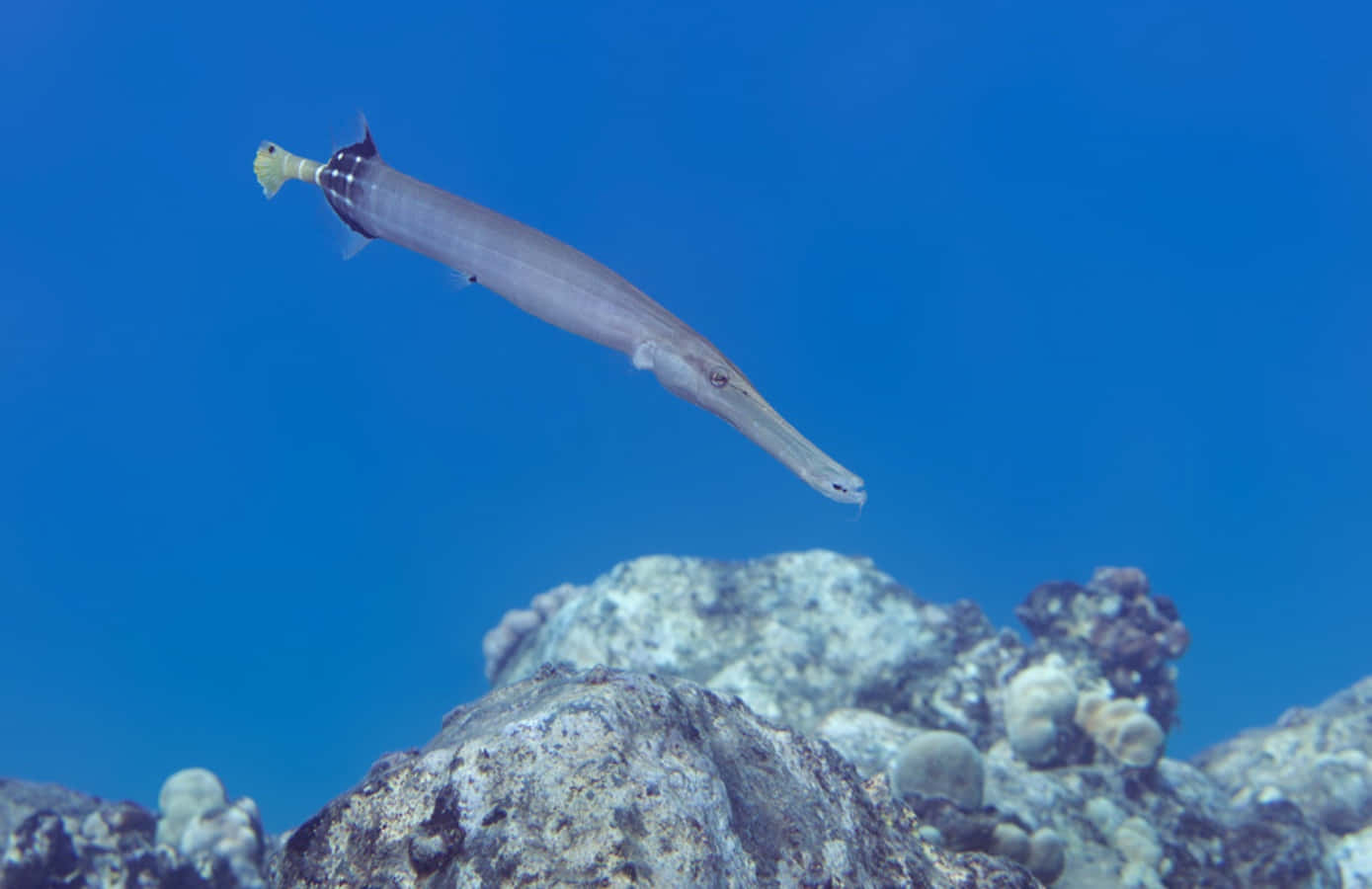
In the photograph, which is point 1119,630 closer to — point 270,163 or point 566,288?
point 566,288

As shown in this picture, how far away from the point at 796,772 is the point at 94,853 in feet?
23.2

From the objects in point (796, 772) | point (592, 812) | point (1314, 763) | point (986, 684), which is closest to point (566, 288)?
point (592, 812)

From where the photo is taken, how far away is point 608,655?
983 centimetres

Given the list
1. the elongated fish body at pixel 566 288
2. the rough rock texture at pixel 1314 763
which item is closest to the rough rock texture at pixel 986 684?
the rough rock texture at pixel 1314 763

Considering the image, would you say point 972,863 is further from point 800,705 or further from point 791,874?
point 800,705

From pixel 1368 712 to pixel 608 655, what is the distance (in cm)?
1092

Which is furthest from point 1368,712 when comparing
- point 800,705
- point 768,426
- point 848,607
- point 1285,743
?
point 768,426

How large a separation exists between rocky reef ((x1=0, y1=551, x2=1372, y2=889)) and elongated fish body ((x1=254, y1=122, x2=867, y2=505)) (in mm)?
1088

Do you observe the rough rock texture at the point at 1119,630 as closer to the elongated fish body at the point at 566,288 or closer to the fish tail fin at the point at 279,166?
the elongated fish body at the point at 566,288

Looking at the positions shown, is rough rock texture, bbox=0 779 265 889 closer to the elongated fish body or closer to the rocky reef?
the rocky reef

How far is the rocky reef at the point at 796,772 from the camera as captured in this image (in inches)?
101

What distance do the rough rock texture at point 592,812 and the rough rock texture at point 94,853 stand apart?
5.64 meters

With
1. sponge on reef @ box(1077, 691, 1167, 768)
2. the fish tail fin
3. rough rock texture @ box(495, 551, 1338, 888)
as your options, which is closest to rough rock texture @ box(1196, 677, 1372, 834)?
rough rock texture @ box(495, 551, 1338, 888)

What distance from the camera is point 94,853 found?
689cm
